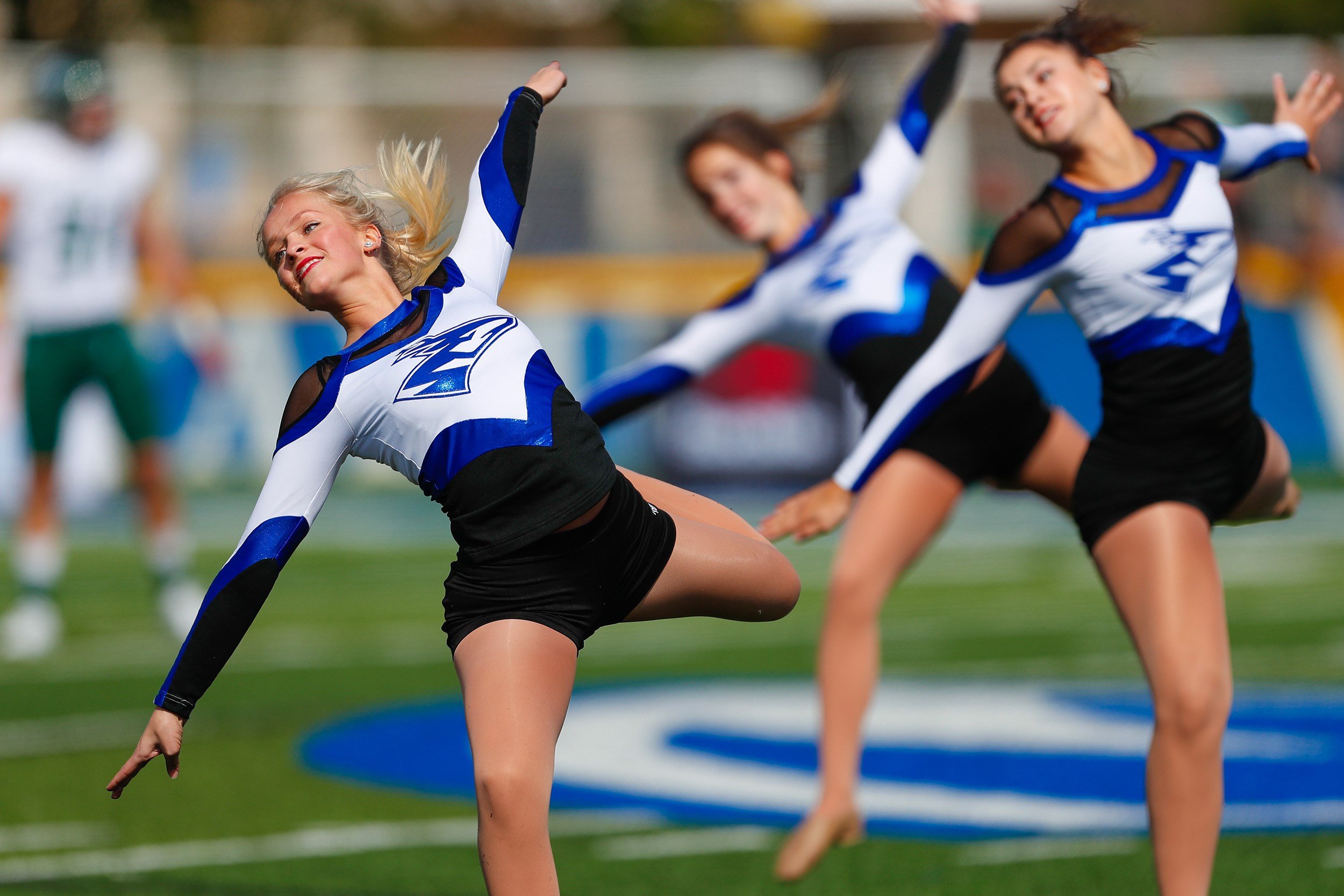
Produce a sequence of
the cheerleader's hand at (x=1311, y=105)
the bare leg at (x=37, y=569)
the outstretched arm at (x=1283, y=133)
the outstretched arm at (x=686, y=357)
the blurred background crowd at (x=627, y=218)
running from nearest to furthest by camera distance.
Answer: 1. the outstretched arm at (x=1283, y=133)
2. the cheerleader's hand at (x=1311, y=105)
3. the outstretched arm at (x=686, y=357)
4. the bare leg at (x=37, y=569)
5. the blurred background crowd at (x=627, y=218)

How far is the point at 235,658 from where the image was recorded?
958 cm

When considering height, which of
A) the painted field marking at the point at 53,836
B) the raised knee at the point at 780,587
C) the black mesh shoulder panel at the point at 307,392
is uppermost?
the black mesh shoulder panel at the point at 307,392

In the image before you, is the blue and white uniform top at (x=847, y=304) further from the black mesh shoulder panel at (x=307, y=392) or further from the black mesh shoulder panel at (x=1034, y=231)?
the black mesh shoulder panel at (x=307, y=392)

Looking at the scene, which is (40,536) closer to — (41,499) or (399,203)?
(41,499)

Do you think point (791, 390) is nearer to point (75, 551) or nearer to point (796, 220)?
point (75, 551)

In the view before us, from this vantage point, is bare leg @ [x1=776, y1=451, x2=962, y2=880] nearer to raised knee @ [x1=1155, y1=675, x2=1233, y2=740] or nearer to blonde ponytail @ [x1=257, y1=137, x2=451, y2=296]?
raised knee @ [x1=1155, y1=675, x2=1233, y2=740]

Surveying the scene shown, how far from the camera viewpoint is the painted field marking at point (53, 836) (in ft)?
18.2

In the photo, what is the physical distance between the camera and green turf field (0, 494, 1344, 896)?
200 inches

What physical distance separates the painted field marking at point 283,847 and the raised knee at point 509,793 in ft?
6.60

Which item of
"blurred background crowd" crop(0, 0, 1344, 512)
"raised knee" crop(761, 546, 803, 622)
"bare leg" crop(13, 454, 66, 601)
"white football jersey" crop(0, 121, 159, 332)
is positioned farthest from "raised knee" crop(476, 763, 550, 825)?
"blurred background crowd" crop(0, 0, 1344, 512)

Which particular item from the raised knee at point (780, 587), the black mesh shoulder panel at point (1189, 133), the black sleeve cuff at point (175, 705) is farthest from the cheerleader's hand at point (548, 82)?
the black sleeve cuff at point (175, 705)

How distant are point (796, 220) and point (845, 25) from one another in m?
25.0

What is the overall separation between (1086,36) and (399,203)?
5.81 feet

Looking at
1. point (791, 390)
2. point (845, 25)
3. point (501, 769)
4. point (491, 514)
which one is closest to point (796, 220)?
point (491, 514)
